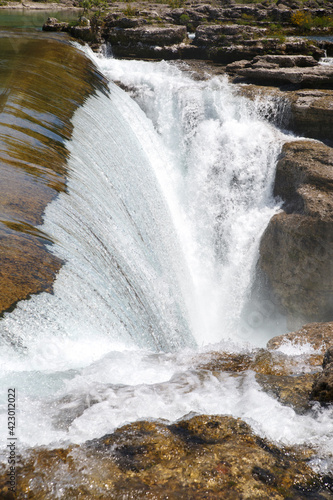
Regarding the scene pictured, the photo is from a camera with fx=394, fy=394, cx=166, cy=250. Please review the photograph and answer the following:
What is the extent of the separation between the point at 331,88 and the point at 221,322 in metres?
6.21

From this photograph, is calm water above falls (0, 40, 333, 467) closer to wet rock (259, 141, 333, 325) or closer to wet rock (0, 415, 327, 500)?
wet rock (0, 415, 327, 500)

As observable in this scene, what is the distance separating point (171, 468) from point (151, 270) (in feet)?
13.0

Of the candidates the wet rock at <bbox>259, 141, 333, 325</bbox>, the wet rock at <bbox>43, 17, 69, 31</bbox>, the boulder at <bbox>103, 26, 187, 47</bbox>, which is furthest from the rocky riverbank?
the wet rock at <bbox>43, 17, 69, 31</bbox>

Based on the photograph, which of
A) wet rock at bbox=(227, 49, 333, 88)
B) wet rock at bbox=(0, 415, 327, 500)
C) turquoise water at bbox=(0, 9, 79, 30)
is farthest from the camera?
turquoise water at bbox=(0, 9, 79, 30)

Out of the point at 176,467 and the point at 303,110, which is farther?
the point at 303,110

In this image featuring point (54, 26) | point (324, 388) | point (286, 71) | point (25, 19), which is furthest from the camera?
point (25, 19)

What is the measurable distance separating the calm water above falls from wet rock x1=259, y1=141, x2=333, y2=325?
0.40 meters

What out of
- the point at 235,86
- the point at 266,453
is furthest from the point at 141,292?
the point at 235,86

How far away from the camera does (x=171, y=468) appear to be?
217cm

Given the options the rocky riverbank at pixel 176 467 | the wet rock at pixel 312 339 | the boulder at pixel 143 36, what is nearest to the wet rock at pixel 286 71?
the boulder at pixel 143 36

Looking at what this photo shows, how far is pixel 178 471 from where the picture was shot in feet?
7.06

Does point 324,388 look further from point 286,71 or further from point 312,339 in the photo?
point 286,71

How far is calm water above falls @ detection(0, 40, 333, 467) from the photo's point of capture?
2.78 m

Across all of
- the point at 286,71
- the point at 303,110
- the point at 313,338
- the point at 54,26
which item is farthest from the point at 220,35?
the point at 313,338
